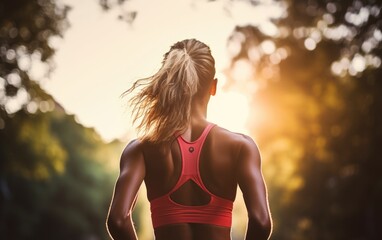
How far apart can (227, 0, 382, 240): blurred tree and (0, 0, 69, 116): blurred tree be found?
5.10m

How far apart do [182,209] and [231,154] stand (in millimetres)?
496

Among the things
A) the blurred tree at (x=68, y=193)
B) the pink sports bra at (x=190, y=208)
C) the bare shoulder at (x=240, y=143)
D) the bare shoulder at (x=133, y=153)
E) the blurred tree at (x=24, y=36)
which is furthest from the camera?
the blurred tree at (x=68, y=193)

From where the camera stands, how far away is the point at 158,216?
5434 mm

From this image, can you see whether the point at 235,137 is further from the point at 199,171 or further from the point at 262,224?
the point at 262,224

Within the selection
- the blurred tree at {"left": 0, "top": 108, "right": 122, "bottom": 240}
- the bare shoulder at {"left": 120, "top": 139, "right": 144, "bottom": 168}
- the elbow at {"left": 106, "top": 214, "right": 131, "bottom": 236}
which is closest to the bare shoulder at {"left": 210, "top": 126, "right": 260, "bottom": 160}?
the bare shoulder at {"left": 120, "top": 139, "right": 144, "bottom": 168}

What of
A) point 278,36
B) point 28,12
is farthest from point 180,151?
point 278,36

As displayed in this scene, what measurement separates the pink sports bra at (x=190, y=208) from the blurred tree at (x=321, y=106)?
1311cm

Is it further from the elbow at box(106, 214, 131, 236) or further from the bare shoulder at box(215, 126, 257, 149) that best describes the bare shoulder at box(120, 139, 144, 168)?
the bare shoulder at box(215, 126, 257, 149)

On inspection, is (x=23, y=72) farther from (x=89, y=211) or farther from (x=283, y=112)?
(x=89, y=211)

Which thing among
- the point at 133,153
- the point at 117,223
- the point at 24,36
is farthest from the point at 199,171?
the point at 24,36

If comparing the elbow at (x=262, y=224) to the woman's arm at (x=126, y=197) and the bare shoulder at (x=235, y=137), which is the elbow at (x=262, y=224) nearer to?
the bare shoulder at (x=235, y=137)

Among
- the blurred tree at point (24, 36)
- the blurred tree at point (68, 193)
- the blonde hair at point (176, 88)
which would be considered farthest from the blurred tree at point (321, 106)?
the blurred tree at point (68, 193)

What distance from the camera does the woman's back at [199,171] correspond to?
5.34 m

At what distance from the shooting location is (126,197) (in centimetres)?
550
